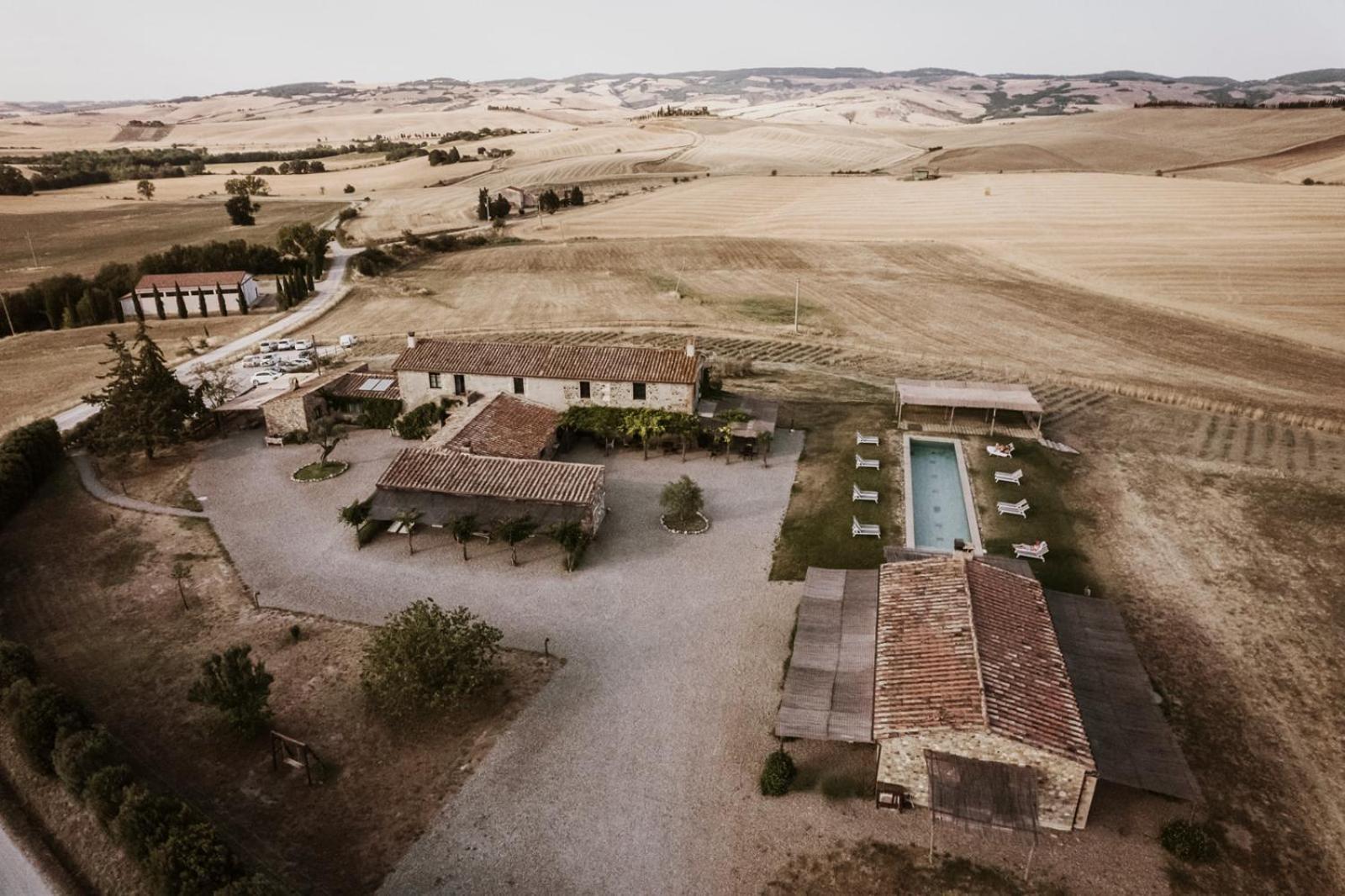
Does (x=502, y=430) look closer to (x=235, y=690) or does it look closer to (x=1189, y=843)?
(x=235, y=690)

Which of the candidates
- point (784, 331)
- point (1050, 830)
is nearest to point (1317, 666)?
point (1050, 830)

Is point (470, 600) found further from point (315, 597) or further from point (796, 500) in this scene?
point (796, 500)

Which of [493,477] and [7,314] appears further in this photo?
[7,314]

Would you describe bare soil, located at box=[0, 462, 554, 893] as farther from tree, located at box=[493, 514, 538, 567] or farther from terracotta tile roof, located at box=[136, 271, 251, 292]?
terracotta tile roof, located at box=[136, 271, 251, 292]

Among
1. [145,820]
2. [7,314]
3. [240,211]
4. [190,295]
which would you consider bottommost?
[7,314]

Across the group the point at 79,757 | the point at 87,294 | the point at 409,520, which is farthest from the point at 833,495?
the point at 87,294

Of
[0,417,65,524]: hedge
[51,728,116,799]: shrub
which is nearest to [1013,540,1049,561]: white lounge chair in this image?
[51,728,116,799]: shrub

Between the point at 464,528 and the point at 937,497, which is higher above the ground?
the point at 464,528

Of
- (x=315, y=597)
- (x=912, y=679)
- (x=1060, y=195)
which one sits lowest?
(x=315, y=597)
